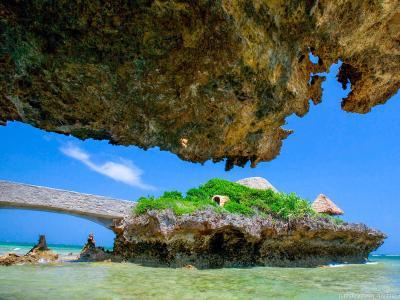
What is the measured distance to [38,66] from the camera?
2025 millimetres

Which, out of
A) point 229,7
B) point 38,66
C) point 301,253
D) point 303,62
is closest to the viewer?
point 229,7

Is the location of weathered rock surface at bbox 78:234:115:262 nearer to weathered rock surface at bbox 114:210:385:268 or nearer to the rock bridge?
weathered rock surface at bbox 114:210:385:268

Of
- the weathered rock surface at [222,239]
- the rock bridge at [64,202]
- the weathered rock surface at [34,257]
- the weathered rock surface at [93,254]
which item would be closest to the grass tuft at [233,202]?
the weathered rock surface at [222,239]

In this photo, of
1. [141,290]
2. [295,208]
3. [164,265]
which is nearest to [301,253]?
[295,208]

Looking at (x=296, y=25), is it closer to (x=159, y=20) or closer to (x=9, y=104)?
(x=159, y=20)

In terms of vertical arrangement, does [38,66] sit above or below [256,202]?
below

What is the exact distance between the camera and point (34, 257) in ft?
42.4

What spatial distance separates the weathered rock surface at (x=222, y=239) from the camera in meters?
12.2

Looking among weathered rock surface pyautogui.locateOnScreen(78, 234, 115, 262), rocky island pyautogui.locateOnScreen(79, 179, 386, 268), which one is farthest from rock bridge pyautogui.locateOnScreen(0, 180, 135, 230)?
rocky island pyautogui.locateOnScreen(79, 179, 386, 268)

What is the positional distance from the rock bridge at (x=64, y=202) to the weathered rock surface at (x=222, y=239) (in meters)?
2.07

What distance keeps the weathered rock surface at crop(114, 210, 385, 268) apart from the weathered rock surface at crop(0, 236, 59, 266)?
2.93 meters

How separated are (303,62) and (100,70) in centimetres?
170

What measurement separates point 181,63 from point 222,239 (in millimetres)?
12354

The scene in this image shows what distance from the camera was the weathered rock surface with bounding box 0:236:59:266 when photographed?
11.4 metres
